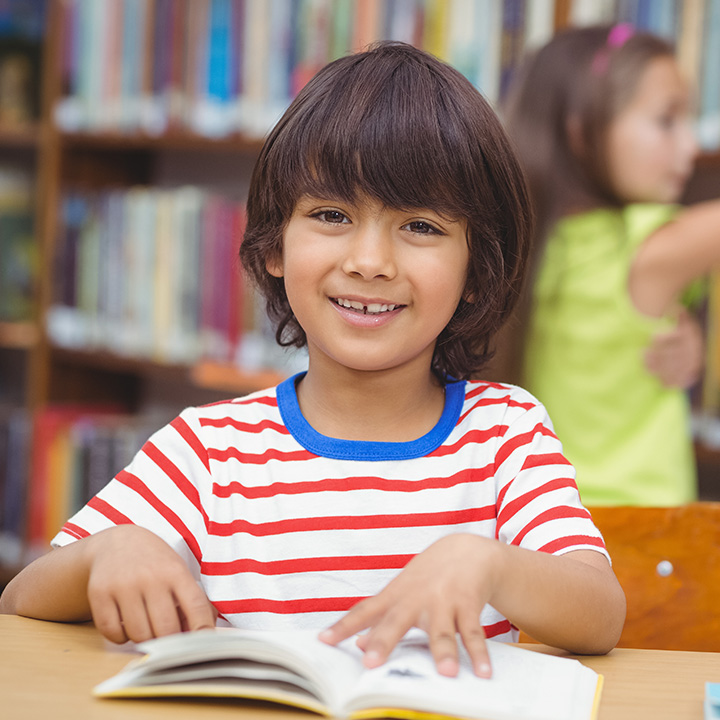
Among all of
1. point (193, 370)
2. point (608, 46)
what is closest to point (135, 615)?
point (608, 46)

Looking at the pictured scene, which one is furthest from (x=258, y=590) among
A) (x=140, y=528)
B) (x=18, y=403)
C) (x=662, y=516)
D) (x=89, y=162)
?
(x=18, y=403)

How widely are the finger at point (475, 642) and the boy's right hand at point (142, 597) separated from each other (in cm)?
19

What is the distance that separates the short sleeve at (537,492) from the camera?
2.62ft

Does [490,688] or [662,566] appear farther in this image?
[662,566]

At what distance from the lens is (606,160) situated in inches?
61.0

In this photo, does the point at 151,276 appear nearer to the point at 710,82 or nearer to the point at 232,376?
the point at 232,376

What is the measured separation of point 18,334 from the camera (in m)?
2.56

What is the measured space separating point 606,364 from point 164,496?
2.84 ft

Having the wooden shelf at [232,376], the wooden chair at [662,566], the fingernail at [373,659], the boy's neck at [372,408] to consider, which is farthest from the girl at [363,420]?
the wooden shelf at [232,376]

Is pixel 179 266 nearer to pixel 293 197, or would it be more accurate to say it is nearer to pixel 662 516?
pixel 293 197

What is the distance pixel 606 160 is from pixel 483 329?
66 cm

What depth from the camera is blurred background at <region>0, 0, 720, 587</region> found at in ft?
5.94

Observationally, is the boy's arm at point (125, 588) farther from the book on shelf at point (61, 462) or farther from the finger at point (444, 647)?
the book on shelf at point (61, 462)

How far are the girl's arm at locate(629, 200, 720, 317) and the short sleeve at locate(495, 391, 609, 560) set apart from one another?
624mm
